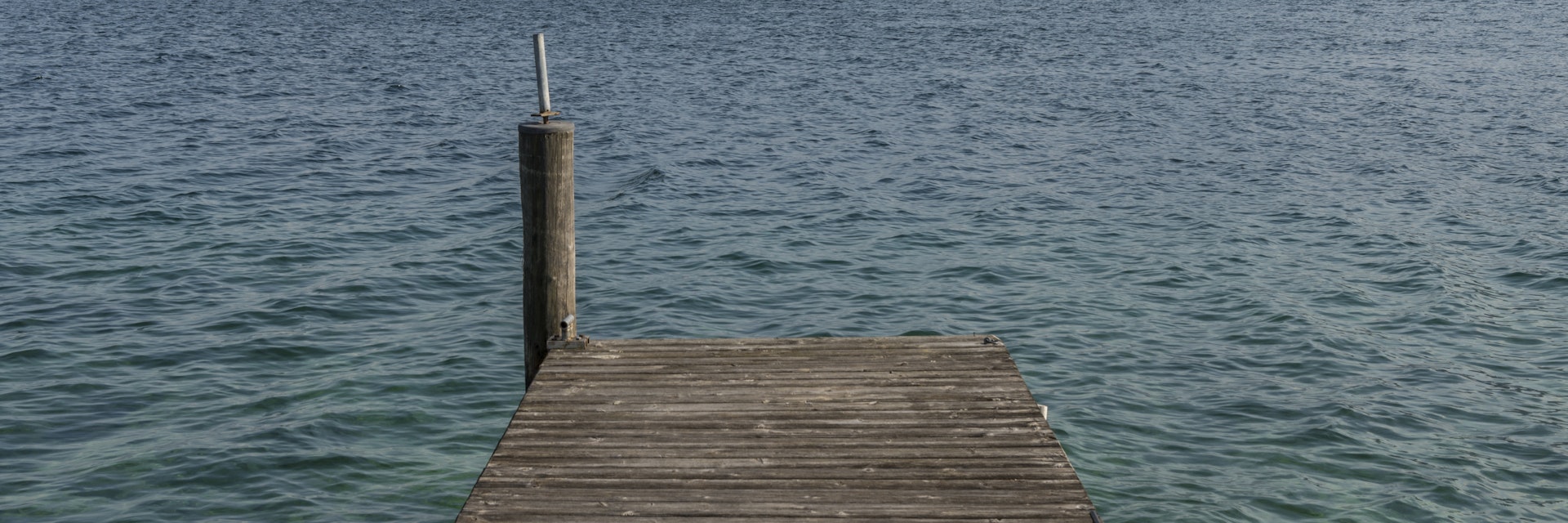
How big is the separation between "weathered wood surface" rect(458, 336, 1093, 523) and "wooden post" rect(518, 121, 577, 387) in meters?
0.55

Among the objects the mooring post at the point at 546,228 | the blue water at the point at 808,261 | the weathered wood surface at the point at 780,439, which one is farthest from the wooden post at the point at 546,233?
the blue water at the point at 808,261

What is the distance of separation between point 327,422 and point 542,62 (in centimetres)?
435

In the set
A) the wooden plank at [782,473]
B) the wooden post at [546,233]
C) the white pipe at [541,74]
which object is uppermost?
the white pipe at [541,74]

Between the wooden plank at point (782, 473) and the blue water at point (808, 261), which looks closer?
the wooden plank at point (782, 473)

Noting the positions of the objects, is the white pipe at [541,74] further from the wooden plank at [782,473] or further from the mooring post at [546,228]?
the wooden plank at [782,473]

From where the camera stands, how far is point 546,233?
9.85m

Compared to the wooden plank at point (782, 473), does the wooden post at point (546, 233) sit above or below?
above

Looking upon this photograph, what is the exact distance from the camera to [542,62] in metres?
9.84

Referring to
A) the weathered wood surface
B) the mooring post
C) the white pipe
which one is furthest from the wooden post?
the weathered wood surface

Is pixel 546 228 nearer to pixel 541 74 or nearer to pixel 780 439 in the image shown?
pixel 541 74

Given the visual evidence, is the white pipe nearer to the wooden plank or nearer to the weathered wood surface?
the weathered wood surface

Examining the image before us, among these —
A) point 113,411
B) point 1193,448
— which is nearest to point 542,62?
point 113,411

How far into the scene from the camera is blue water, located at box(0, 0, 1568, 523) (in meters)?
11.3

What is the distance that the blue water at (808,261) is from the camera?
37.1ft
